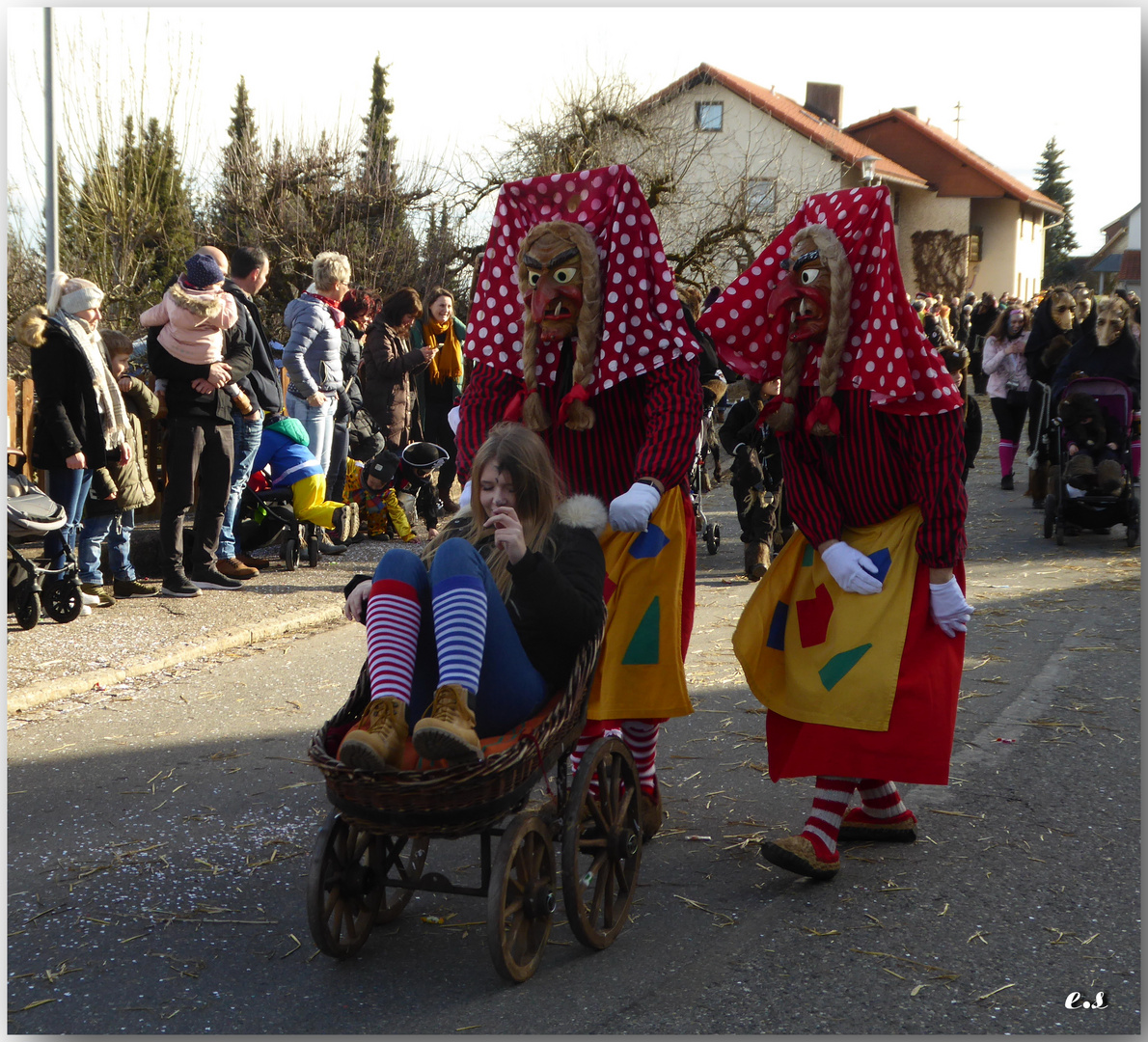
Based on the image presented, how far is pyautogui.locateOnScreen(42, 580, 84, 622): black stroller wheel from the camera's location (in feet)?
23.1

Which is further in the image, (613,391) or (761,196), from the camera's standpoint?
(761,196)

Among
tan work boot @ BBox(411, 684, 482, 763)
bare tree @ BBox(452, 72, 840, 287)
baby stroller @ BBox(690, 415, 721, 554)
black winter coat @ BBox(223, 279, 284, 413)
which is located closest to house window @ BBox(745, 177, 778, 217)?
bare tree @ BBox(452, 72, 840, 287)

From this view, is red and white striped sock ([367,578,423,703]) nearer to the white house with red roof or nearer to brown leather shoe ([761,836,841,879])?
brown leather shoe ([761,836,841,879])

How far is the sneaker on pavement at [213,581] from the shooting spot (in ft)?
27.0

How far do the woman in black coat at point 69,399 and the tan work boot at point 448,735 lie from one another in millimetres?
4707

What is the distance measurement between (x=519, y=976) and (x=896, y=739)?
139 cm

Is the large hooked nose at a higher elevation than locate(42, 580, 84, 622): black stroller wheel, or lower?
higher

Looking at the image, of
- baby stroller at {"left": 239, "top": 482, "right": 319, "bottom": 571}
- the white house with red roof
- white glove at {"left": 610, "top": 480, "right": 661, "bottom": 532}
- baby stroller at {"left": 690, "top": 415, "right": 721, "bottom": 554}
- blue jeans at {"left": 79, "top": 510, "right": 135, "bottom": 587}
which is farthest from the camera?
the white house with red roof

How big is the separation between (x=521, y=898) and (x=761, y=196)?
23.9 metres

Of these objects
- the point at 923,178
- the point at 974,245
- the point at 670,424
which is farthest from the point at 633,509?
the point at 974,245

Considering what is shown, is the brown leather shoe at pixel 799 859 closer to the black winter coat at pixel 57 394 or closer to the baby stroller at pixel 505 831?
the baby stroller at pixel 505 831

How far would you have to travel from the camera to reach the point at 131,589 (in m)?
7.90

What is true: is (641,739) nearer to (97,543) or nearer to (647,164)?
(97,543)

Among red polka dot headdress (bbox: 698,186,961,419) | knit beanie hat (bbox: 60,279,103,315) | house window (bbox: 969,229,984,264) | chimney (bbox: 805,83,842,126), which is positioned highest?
chimney (bbox: 805,83,842,126)
